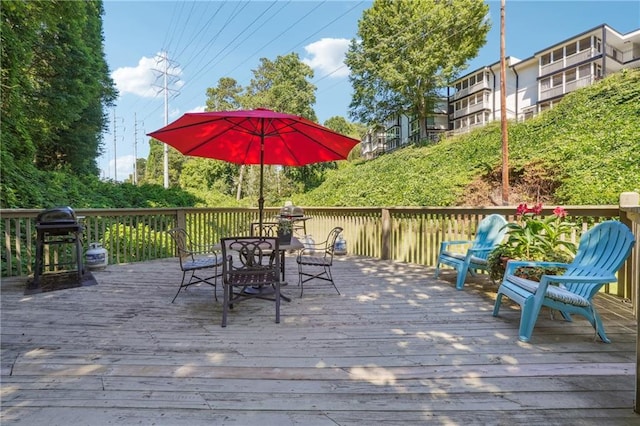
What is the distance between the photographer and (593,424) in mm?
1522

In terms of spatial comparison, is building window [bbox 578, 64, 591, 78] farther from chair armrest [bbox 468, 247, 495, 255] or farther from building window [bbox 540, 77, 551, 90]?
chair armrest [bbox 468, 247, 495, 255]

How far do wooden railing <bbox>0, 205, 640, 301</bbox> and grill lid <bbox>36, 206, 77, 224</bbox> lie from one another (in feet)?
2.10

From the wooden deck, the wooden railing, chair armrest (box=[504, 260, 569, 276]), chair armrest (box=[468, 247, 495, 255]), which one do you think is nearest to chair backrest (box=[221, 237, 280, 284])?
the wooden deck

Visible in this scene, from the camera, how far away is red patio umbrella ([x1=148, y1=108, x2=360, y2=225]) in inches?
125

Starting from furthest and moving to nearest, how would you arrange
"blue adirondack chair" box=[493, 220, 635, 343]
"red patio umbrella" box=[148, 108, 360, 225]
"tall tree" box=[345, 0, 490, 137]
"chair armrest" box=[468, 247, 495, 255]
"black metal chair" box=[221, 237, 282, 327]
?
1. "tall tree" box=[345, 0, 490, 137]
2. "chair armrest" box=[468, 247, 495, 255]
3. "red patio umbrella" box=[148, 108, 360, 225]
4. "black metal chair" box=[221, 237, 282, 327]
5. "blue adirondack chair" box=[493, 220, 635, 343]

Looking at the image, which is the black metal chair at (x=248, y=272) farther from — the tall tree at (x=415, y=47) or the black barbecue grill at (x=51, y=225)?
the tall tree at (x=415, y=47)

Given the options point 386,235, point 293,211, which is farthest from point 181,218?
point 386,235

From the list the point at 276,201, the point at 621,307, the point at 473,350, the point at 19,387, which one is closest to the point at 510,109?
the point at 276,201

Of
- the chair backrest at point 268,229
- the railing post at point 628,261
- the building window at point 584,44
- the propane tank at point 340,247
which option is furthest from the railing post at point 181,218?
the building window at point 584,44

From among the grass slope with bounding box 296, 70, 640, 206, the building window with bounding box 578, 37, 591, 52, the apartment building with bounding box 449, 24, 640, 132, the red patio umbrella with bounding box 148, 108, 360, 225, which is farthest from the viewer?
the building window with bounding box 578, 37, 591, 52

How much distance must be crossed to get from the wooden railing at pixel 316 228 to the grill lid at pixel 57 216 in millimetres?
639

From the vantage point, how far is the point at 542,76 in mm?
20234

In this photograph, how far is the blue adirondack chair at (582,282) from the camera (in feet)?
8.04

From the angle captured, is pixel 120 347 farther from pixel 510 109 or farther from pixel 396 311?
pixel 510 109
